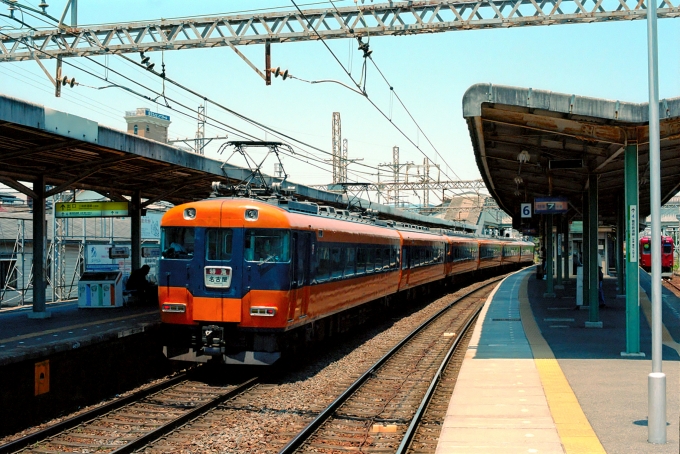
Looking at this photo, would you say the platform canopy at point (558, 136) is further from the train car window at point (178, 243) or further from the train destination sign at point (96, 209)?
the train destination sign at point (96, 209)

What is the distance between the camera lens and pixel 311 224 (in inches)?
499

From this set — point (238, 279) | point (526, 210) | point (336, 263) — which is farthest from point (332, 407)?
point (526, 210)

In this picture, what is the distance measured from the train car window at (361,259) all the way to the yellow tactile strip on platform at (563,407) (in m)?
3.98

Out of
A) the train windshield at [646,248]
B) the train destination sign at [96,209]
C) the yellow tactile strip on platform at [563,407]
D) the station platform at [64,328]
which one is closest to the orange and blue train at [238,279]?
the station platform at [64,328]

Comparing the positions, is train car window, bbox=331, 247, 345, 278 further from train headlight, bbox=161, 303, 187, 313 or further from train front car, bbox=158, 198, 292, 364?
train headlight, bbox=161, 303, 187, 313

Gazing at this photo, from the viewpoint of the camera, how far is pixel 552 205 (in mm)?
18781

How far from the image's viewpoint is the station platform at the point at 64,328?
388 inches

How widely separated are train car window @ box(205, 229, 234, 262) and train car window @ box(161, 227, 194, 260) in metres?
0.28

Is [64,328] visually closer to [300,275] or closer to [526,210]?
[300,275]

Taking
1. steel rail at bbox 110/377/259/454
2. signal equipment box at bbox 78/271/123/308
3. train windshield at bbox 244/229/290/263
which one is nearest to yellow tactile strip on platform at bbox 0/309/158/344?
signal equipment box at bbox 78/271/123/308

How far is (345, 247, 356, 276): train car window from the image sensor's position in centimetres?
1499

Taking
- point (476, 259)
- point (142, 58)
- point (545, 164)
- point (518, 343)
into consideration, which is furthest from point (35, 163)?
point (476, 259)

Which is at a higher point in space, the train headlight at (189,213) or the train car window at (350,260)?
the train headlight at (189,213)

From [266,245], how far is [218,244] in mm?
768
